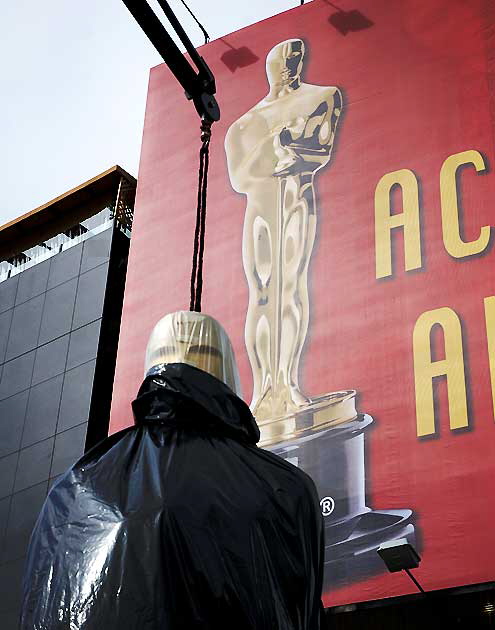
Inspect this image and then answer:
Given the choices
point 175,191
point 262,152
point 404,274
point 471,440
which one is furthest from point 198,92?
point 175,191

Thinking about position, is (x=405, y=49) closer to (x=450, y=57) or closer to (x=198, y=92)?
(x=450, y=57)

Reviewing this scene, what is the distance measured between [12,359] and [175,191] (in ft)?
8.74

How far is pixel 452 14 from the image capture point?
825 centimetres

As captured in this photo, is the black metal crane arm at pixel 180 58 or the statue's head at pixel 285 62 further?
the statue's head at pixel 285 62

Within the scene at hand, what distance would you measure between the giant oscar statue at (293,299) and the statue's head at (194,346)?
4.90m

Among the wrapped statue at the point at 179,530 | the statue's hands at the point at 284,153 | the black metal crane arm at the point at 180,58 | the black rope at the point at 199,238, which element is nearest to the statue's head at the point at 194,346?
the wrapped statue at the point at 179,530

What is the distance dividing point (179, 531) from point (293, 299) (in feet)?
21.3

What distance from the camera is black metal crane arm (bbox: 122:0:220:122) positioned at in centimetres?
257

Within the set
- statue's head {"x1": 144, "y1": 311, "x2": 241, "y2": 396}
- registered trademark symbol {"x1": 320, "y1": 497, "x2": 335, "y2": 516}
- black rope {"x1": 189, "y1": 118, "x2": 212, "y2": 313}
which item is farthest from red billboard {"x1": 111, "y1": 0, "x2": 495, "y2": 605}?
statue's head {"x1": 144, "y1": 311, "x2": 241, "y2": 396}

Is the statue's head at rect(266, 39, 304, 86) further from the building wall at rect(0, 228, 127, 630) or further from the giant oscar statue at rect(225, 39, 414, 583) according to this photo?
the building wall at rect(0, 228, 127, 630)

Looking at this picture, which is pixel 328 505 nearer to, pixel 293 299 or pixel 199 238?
pixel 293 299

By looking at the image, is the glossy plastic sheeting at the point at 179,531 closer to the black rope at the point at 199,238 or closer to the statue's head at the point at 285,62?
the black rope at the point at 199,238

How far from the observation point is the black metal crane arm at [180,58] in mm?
Answer: 2568

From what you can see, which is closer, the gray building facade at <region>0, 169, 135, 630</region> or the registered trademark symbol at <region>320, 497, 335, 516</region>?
the registered trademark symbol at <region>320, 497, 335, 516</region>
